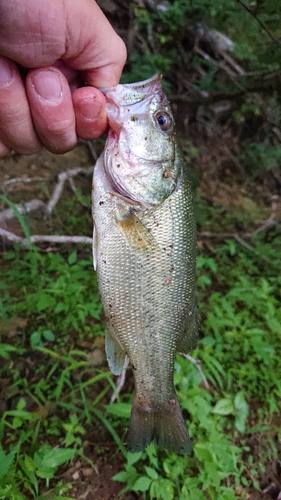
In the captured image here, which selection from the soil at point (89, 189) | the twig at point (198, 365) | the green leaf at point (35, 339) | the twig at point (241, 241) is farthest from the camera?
the twig at point (241, 241)

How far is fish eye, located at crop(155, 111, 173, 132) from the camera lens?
1780 mm

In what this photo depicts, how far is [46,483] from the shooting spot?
2.26m

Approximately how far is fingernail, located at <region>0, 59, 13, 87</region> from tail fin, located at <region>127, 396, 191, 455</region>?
155 centimetres

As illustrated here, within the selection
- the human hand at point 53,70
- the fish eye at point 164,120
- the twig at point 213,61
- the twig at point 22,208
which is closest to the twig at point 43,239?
the twig at point 22,208

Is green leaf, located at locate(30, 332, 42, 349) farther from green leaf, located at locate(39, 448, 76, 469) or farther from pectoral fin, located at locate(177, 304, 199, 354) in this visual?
pectoral fin, located at locate(177, 304, 199, 354)

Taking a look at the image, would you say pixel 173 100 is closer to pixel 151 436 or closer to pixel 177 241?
pixel 177 241

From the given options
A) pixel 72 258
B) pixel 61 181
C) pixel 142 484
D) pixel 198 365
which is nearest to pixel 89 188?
pixel 61 181

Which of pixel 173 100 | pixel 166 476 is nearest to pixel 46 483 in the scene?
pixel 166 476

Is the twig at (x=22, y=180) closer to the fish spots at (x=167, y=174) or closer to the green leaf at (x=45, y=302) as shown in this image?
the green leaf at (x=45, y=302)

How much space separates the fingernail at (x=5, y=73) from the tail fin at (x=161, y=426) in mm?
1547

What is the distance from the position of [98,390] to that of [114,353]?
1.02 metres

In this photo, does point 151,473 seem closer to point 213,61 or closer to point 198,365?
point 198,365

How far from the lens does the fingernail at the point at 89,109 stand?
1578 mm

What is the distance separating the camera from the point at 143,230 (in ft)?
5.82
